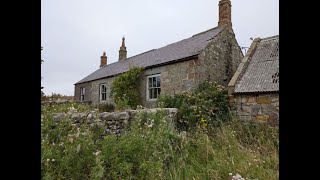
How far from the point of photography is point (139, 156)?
12.4 feet

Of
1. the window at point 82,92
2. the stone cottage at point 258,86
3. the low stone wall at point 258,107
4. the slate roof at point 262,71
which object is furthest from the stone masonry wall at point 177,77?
the window at point 82,92

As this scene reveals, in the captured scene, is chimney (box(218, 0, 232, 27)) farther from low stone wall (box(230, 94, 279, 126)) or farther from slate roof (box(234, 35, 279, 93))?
low stone wall (box(230, 94, 279, 126))

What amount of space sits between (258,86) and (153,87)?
5.53 metres

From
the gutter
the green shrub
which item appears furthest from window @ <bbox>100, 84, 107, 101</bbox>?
the gutter

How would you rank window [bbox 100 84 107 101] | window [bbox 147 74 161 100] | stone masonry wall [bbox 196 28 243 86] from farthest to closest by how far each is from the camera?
window [bbox 100 84 107 101], window [bbox 147 74 161 100], stone masonry wall [bbox 196 28 243 86]

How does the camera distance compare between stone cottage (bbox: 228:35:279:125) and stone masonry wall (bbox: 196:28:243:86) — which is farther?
stone masonry wall (bbox: 196:28:243:86)

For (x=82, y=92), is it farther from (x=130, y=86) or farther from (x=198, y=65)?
(x=198, y=65)

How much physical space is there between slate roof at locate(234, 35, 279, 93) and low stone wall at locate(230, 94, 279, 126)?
250mm

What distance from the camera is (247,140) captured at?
601 cm

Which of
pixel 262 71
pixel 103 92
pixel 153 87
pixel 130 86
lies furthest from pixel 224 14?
pixel 103 92

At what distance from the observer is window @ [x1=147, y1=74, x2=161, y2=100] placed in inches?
481
